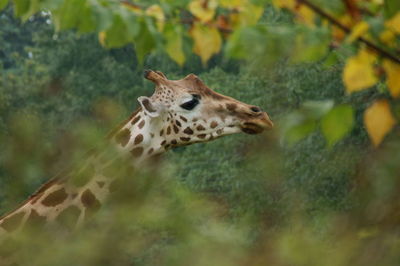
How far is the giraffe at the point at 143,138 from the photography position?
6.07 metres

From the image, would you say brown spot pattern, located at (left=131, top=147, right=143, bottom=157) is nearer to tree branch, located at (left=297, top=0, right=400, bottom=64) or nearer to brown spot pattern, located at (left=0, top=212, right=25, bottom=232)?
brown spot pattern, located at (left=0, top=212, right=25, bottom=232)

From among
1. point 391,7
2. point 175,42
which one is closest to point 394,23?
point 391,7

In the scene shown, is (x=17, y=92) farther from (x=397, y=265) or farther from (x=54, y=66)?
(x=397, y=265)

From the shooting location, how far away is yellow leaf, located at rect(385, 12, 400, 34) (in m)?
2.13

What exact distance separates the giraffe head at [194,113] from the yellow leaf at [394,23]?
433cm

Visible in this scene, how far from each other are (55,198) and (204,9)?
3733mm

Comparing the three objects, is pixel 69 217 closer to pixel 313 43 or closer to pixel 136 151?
pixel 136 151

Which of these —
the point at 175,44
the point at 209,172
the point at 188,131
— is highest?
the point at 175,44

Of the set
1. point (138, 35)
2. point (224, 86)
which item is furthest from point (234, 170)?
point (138, 35)

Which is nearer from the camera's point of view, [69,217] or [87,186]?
[69,217]

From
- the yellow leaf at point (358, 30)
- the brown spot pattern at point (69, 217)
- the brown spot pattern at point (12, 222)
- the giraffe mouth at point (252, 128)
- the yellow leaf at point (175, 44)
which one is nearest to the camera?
the yellow leaf at point (358, 30)

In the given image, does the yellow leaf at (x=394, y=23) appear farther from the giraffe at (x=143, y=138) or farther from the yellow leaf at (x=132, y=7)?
the giraffe at (x=143, y=138)

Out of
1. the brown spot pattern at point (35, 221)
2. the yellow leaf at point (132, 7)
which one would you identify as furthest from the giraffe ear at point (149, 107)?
the yellow leaf at point (132, 7)

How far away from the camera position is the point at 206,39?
8.21 ft
